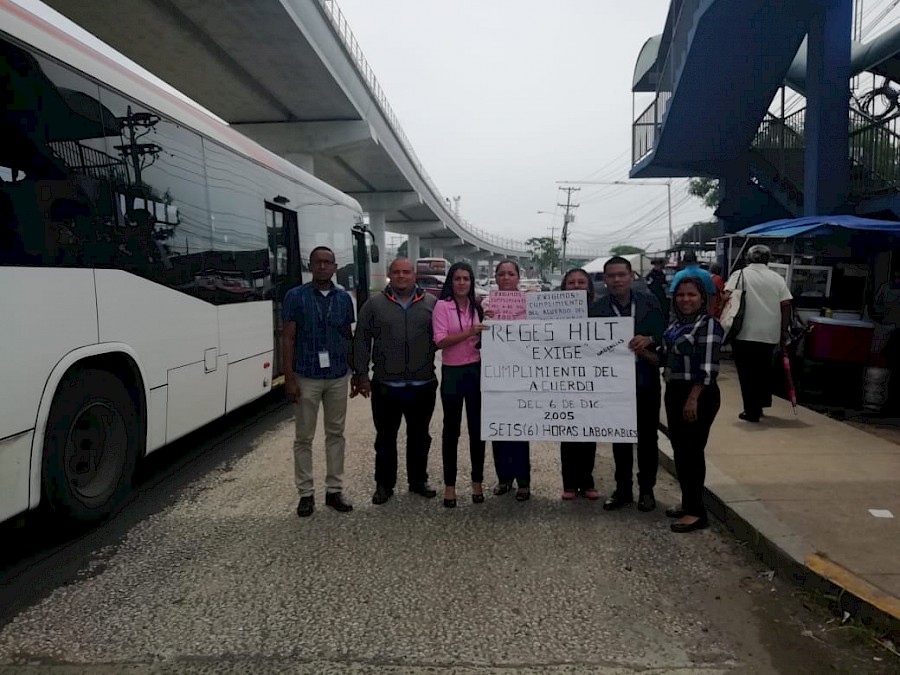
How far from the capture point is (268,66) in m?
20.3

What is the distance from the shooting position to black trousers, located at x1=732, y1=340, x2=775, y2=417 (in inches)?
281

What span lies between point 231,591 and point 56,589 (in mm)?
972

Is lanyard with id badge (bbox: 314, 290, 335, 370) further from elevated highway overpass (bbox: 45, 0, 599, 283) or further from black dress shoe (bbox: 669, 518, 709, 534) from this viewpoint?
elevated highway overpass (bbox: 45, 0, 599, 283)

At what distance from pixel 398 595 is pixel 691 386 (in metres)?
2.31

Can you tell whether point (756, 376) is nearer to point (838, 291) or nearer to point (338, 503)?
point (838, 291)

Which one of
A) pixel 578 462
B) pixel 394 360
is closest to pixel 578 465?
pixel 578 462

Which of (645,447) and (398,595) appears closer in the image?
(398,595)

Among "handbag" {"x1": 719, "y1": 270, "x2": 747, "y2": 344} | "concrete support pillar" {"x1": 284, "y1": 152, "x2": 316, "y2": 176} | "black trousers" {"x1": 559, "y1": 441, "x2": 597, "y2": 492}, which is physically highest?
"concrete support pillar" {"x1": 284, "y1": 152, "x2": 316, "y2": 176}

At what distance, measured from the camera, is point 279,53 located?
1911 cm

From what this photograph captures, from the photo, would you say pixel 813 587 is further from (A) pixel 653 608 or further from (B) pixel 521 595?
(B) pixel 521 595

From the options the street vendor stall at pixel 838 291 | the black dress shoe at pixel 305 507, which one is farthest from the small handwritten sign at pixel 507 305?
the street vendor stall at pixel 838 291

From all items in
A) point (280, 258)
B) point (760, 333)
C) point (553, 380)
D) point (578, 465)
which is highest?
point (280, 258)

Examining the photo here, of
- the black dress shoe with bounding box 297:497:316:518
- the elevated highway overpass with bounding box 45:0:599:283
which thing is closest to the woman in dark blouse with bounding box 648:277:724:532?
the black dress shoe with bounding box 297:497:316:518

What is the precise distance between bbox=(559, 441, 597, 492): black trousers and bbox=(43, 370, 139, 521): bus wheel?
3.21 metres
